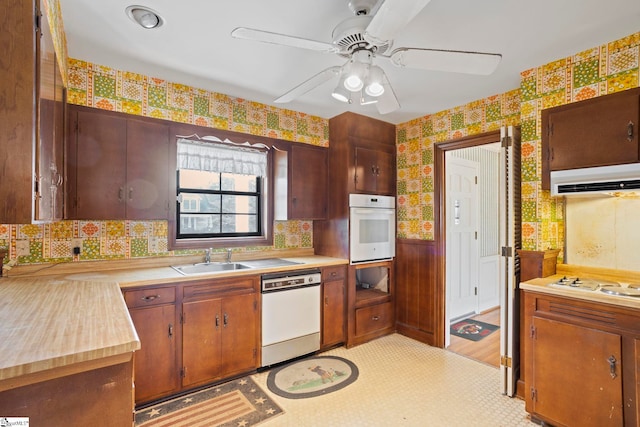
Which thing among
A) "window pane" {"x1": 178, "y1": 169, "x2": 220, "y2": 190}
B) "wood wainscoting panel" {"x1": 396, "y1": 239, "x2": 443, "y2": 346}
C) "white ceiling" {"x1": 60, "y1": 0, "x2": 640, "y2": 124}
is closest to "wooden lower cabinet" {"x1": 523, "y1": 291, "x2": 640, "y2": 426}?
"wood wainscoting panel" {"x1": 396, "y1": 239, "x2": 443, "y2": 346}

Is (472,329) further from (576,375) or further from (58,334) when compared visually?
(58,334)

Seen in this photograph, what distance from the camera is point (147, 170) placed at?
255cm

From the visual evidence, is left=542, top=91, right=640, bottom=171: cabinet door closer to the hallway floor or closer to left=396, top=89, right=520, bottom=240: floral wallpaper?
left=396, top=89, right=520, bottom=240: floral wallpaper

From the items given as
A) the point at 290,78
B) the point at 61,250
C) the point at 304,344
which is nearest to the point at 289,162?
the point at 290,78

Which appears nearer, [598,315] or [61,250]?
[598,315]

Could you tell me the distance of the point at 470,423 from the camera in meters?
2.06

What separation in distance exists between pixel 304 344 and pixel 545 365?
1.88 metres

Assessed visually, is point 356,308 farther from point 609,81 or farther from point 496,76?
point 609,81

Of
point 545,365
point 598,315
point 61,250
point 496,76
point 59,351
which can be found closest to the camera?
point 59,351

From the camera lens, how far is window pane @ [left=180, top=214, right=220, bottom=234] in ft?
9.85

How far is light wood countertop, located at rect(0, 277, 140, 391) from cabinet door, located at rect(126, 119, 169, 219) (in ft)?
3.13

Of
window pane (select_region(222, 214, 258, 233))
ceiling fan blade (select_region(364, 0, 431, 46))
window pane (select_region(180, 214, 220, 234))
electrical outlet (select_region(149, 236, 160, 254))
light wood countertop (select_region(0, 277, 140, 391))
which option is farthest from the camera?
window pane (select_region(222, 214, 258, 233))

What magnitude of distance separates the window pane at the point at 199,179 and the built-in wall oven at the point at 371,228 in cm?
142

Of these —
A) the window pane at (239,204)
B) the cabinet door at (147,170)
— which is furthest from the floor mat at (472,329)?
the cabinet door at (147,170)
